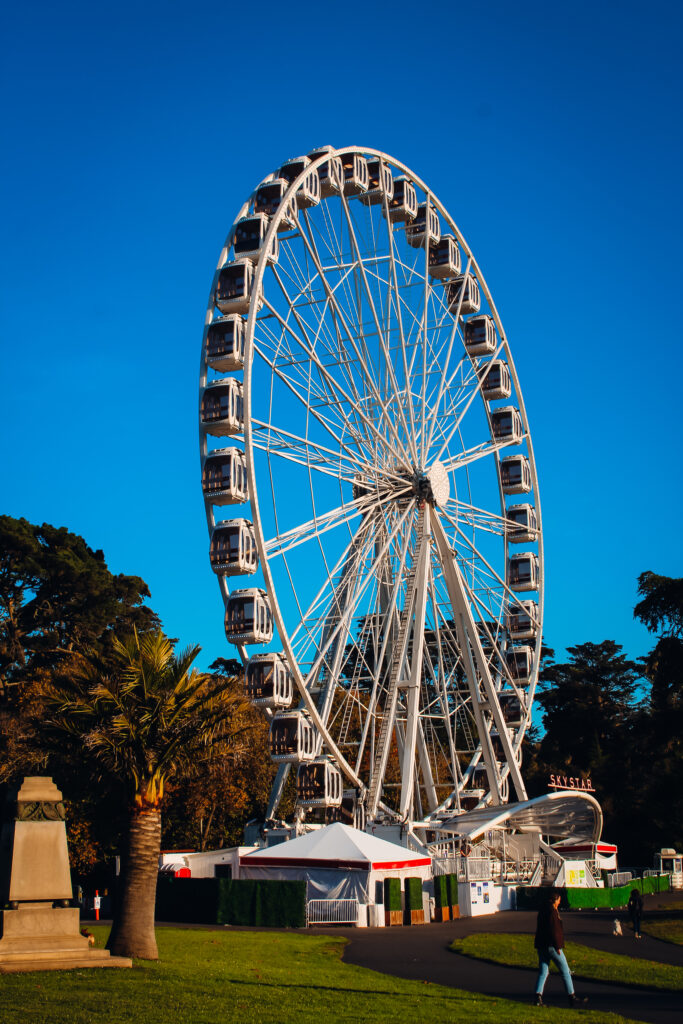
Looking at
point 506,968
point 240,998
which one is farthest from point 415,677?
point 240,998

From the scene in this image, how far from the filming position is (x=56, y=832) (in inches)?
605

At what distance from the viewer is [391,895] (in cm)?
2727

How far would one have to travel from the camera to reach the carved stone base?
14.1 metres

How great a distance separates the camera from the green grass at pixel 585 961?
15.8 m

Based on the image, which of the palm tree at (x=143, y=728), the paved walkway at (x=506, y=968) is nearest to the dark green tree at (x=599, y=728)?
the paved walkway at (x=506, y=968)

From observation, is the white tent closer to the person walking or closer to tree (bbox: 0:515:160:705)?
the person walking

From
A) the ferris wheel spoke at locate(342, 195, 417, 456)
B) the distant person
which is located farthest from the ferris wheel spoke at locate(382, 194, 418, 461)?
the distant person

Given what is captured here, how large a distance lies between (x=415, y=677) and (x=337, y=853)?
21.5ft

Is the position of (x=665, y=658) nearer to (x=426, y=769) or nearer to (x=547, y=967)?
(x=426, y=769)

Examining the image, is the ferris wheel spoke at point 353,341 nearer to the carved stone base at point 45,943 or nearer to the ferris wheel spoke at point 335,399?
the ferris wheel spoke at point 335,399

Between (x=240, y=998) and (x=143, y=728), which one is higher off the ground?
(x=143, y=728)

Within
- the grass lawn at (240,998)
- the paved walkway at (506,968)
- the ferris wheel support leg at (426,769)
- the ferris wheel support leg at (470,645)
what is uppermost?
the ferris wheel support leg at (470,645)

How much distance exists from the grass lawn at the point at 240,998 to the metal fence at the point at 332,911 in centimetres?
978

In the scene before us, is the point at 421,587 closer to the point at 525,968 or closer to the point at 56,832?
the point at 525,968
